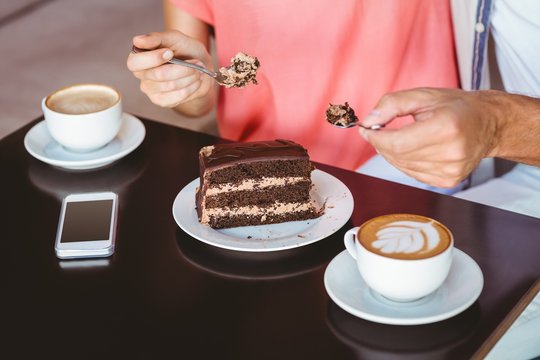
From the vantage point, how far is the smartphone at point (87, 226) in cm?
119

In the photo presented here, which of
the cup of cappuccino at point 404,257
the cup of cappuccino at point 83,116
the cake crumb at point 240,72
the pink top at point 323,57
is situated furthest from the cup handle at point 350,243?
the pink top at point 323,57

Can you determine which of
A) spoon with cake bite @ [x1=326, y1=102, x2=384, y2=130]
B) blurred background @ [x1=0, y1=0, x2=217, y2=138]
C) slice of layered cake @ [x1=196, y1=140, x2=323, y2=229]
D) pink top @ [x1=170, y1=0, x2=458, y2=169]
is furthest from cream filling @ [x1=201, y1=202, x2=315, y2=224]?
blurred background @ [x1=0, y1=0, x2=217, y2=138]

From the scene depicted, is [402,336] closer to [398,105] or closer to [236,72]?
[398,105]

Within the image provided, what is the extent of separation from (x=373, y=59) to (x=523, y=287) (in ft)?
2.64

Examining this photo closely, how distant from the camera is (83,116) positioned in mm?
1465

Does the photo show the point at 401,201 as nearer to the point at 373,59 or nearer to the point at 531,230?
the point at 531,230

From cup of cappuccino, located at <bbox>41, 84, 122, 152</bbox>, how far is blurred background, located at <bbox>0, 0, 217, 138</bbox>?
133cm

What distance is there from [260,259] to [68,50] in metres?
2.67

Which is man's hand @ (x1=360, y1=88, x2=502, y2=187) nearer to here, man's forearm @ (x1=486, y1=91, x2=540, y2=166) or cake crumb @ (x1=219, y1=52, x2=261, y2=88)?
man's forearm @ (x1=486, y1=91, x2=540, y2=166)

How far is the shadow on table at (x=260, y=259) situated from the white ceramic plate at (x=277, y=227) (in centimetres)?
2

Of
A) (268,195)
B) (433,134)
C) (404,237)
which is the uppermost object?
(433,134)

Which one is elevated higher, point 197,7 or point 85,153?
point 197,7

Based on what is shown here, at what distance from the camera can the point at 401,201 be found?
1305 mm

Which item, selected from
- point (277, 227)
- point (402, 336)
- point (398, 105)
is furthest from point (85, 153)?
point (402, 336)
